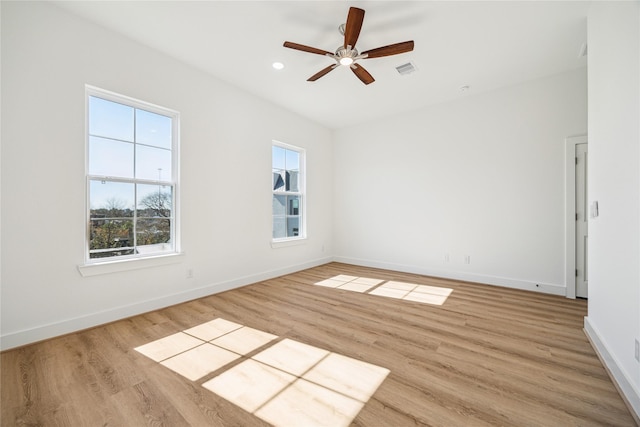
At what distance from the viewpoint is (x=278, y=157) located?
4.83 metres

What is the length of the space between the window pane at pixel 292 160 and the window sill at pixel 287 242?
4.55 feet

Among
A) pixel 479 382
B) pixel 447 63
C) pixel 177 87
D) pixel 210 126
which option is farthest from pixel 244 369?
pixel 447 63

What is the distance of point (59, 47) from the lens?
7.95 feet

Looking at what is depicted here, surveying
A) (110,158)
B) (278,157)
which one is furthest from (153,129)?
(278,157)

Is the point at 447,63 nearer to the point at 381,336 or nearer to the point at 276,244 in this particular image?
the point at 381,336

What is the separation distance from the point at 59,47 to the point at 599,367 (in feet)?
17.2

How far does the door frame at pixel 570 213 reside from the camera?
3469 millimetres

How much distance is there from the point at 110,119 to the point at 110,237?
1272 millimetres

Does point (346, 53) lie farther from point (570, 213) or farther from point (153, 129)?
point (570, 213)

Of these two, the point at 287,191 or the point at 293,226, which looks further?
the point at 293,226

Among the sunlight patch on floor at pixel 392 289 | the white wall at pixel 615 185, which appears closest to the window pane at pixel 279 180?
the sunlight patch on floor at pixel 392 289

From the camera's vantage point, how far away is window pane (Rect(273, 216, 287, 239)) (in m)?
4.73

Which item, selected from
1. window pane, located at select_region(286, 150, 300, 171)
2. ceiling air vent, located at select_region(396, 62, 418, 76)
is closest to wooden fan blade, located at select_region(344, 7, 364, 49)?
ceiling air vent, located at select_region(396, 62, 418, 76)

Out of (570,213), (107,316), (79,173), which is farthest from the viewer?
(570,213)
